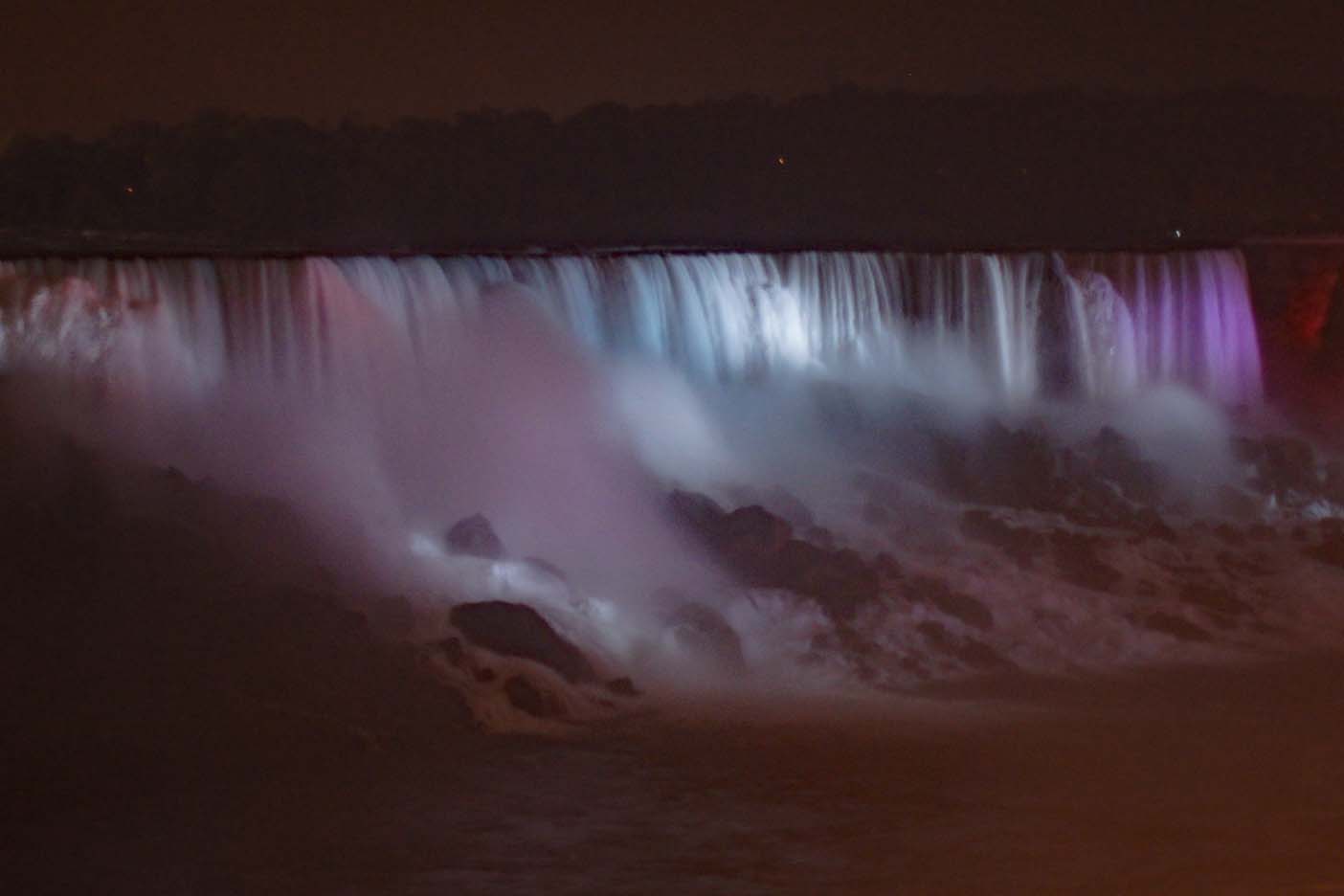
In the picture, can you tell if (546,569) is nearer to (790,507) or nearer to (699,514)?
(699,514)

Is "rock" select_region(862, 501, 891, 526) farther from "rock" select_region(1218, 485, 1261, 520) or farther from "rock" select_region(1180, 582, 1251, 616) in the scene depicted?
"rock" select_region(1218, 485, 1261, 520)

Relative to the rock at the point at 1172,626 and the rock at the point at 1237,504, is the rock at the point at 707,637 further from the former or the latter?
the rock at the point at 1237,504

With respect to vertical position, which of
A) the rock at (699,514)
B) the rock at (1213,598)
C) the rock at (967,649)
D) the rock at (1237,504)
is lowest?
the rock at (967,649)

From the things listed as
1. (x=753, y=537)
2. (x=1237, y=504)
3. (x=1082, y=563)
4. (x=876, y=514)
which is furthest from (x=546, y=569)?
(x=1237, y=504)

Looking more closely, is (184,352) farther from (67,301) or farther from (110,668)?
(110,668)

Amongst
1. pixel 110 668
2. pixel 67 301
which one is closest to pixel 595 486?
pixel 67 301

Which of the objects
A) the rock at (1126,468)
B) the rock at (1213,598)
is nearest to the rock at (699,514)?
the rock at (1213,598)
